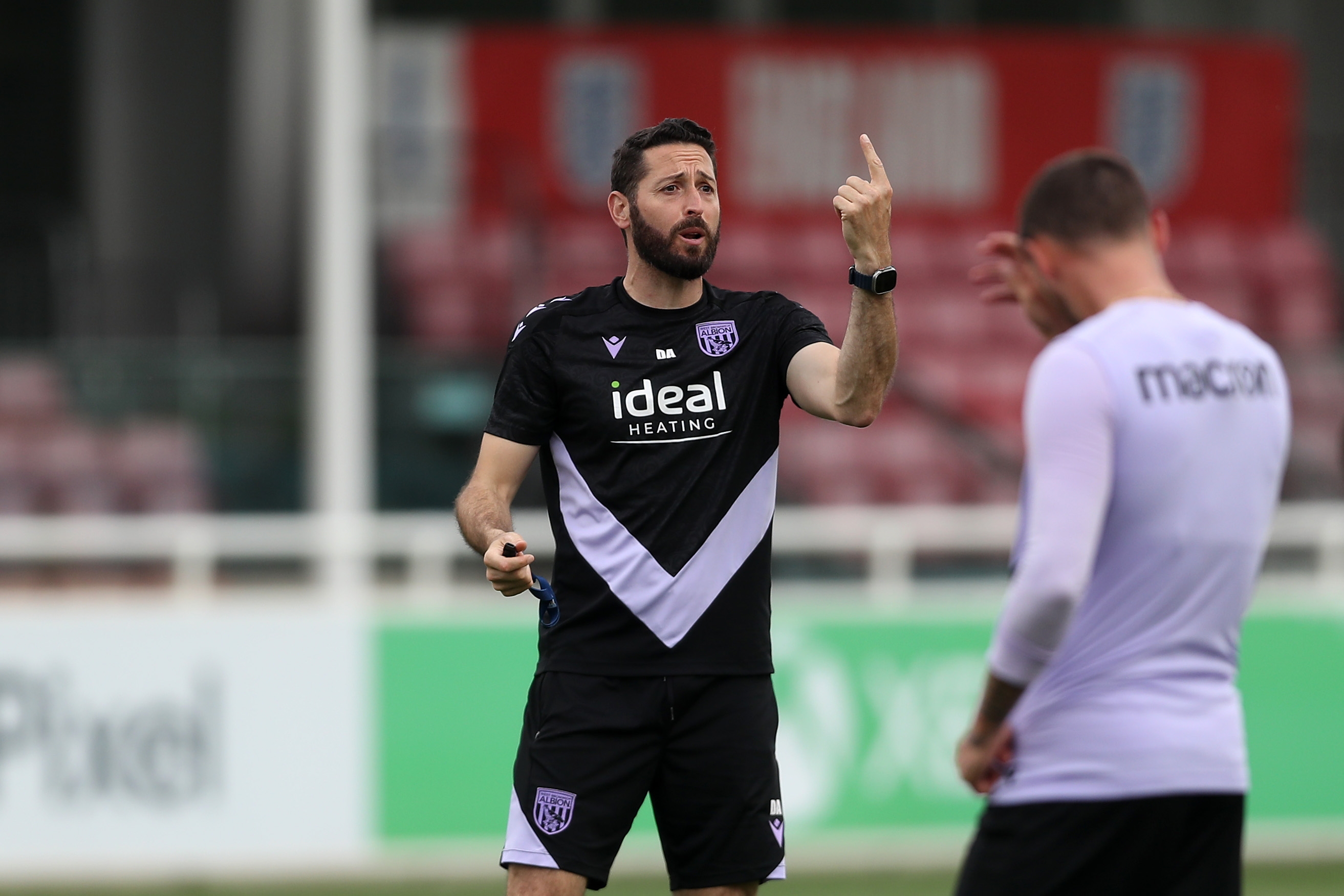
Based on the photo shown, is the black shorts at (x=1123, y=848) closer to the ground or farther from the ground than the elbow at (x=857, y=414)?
closer to the ground

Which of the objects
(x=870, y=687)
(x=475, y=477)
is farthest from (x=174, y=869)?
(x=475, y=477)

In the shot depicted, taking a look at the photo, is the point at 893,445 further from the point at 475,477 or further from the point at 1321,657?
the point at 475,477

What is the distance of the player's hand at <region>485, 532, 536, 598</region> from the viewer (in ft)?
11.6

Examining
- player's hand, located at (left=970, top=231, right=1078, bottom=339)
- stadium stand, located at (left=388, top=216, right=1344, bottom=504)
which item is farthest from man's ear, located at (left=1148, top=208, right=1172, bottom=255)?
stadium stand, located at (left=388, top=216, right=1344, bottom=504)

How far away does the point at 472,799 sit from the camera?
775 cm

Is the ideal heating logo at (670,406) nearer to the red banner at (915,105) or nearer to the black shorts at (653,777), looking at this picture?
the black shorts at (653,777)

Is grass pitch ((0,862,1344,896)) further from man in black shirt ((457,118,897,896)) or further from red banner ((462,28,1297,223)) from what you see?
red banner ((462,28,1297,223))

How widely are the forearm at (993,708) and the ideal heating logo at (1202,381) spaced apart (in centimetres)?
47

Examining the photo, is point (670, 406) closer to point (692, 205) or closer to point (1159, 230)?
point (692, 205)

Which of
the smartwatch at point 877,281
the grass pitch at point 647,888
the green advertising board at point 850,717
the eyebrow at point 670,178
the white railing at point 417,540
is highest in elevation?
the eyebrow at point 670,178

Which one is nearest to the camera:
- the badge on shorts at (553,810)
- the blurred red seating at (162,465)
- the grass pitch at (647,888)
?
the badge on shorts at (553,810)

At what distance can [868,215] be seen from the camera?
11.4 ft

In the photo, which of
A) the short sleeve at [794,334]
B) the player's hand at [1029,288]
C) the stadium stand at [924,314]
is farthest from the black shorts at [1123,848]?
the stadium stand at [924,314]

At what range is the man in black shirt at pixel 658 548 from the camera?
3873mm
